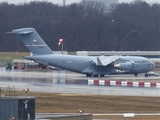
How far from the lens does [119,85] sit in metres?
65.9

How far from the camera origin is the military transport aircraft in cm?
7744

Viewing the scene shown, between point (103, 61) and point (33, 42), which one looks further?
point (33, 42)

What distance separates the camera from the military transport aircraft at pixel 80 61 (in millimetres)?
77438

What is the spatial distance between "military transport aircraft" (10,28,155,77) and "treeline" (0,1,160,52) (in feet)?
176

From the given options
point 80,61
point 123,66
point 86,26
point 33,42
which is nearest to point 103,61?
point 123,66

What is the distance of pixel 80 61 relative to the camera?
257 ft

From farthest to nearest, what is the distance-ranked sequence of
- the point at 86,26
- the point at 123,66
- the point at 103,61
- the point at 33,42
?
the point at 86,26
the point at 33,42
the point at 103,61
the point at 123,66

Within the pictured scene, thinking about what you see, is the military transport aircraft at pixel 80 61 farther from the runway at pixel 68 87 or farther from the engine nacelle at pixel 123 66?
the runway at pixel 68 87

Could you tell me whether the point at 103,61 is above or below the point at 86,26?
below

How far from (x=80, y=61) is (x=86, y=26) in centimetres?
7044

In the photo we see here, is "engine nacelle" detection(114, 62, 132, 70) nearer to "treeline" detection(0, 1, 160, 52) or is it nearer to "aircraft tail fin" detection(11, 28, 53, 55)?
"aircraft tail fin" detection(11, 28, 53, 55)

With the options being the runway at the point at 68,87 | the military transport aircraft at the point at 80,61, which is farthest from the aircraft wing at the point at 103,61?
the runway at the point at 68,87

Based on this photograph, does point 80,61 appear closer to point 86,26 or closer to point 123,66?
point 123,66

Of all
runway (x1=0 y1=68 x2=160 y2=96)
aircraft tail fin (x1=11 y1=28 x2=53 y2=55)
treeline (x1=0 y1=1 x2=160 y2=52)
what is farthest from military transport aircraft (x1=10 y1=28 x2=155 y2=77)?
treeline (x1=0 y1=1 x2=160 y2=52)
